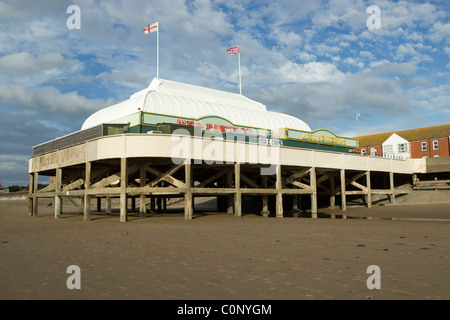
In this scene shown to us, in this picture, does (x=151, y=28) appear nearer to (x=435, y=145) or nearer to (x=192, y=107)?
(x=192, y=107)

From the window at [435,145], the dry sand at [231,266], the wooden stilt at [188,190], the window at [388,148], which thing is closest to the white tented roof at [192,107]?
the wooden stilt at [188,190]

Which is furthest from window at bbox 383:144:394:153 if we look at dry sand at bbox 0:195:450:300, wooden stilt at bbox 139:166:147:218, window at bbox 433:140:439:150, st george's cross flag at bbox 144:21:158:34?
dry sand at bbox 0:195:450:300

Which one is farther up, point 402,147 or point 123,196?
point 402,147

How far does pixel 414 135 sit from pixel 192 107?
5553 centimetres

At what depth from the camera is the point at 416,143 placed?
72.2 meters

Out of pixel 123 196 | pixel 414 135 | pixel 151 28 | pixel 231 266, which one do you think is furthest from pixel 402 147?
pixel 231 266

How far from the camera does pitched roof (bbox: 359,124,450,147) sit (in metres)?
68.9

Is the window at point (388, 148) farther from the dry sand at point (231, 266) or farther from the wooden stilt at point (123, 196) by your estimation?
the dry sand at point (231, 266)

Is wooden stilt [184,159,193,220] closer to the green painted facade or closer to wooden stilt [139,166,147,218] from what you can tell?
the green painted facade

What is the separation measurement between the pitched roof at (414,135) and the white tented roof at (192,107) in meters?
33.8

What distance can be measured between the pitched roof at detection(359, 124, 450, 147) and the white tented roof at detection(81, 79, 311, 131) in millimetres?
33776

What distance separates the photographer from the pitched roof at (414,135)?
68944 millimetres
